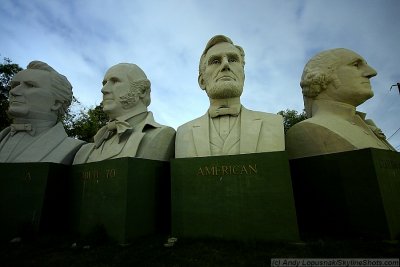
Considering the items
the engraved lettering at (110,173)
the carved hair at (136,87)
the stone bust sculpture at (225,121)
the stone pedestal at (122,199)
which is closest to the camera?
the stone pedestal at (122,199)

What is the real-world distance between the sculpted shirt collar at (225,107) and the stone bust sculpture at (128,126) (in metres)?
1.10

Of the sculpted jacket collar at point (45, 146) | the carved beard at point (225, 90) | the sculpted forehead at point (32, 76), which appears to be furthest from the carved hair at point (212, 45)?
the sculpted forehead at point (32, 76)

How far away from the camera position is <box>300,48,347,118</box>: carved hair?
5305mm

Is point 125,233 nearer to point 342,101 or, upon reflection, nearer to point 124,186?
point 124,186

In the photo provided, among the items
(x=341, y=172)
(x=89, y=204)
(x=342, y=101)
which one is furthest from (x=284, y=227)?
(x=89, y=204)

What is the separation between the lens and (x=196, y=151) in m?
4.93

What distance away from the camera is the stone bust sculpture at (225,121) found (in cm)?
473

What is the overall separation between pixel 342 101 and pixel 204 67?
297 cm

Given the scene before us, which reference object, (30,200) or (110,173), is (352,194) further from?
(30,200)

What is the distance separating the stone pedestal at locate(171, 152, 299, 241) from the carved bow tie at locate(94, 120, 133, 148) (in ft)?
5.60

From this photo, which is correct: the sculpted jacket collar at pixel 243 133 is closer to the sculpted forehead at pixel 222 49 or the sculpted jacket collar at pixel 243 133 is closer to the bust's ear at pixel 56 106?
the sculpted forehead at pixel 222 49

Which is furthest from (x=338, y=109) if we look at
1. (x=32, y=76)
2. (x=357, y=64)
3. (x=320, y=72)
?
(x=32, y=76)

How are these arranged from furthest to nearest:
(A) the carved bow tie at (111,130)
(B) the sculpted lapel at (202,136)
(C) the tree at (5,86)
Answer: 1. (C) the tree at (5,86)
2. (A) the carved bow tie at (111,130)
3. (B) the sculpted lapel at (202,136)

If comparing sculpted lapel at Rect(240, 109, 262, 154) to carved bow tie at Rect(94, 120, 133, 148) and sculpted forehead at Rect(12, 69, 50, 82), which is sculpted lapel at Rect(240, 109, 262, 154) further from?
sculpted forehead at Rect(12, 69, 50, 82)
